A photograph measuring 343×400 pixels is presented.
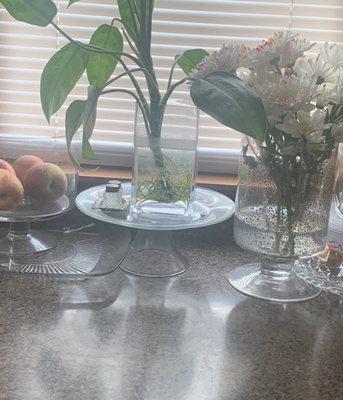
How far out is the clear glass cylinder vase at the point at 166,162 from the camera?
1.06m

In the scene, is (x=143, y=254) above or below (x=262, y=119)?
below

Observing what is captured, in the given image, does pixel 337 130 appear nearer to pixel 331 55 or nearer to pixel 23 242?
pixel 331 55

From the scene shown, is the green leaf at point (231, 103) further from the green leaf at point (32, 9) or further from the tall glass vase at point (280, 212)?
the green leaf at point (32, 9)

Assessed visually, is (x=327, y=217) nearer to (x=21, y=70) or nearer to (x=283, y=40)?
(x=283, y=40)

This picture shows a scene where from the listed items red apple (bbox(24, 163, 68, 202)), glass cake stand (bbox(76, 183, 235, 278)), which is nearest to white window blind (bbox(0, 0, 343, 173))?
glass cake stand (bbox(76, 183, 235, 278))

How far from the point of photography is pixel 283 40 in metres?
0.87

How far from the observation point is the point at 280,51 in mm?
875

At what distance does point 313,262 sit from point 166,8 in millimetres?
612

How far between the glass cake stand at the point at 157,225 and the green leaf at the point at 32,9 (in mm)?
329

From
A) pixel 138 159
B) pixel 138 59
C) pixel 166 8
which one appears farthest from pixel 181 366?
pixel 166 8

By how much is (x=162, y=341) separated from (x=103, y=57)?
1.77 ft

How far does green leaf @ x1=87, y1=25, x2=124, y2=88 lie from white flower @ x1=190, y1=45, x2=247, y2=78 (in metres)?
0.24

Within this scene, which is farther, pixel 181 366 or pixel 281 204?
pixel 281 204

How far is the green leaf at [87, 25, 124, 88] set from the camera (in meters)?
1.11
